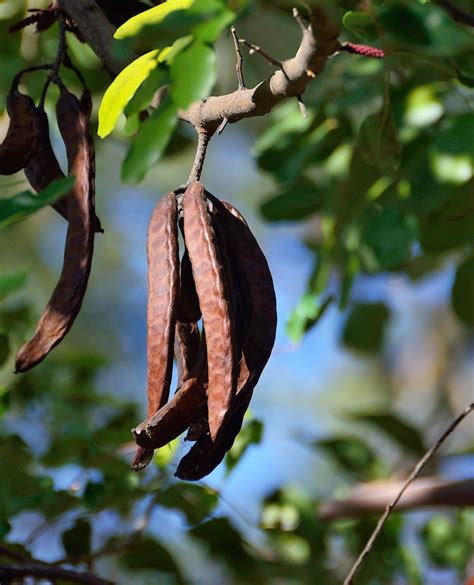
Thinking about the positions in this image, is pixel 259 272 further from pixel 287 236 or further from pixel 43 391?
pixel 287 236

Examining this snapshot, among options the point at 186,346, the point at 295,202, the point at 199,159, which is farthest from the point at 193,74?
the point at 295,202

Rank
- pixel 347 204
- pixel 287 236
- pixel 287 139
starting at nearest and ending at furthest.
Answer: pixel 347 204 < pixel 287 139 < pixel 287 236

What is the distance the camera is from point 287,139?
196 cm

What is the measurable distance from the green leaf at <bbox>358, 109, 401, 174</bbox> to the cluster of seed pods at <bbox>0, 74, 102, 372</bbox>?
415mm

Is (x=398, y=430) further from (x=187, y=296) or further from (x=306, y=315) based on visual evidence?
(x=187, y=296)

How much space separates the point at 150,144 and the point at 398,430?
4.58 ft

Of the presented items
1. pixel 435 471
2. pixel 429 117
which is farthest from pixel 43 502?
pixel 435 471

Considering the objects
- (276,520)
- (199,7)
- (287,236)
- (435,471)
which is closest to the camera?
(199,7)

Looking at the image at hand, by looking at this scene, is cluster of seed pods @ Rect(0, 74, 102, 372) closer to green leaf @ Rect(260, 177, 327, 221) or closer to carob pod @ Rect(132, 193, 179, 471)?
carob pod @ Rect(132, 193, 179, 471)

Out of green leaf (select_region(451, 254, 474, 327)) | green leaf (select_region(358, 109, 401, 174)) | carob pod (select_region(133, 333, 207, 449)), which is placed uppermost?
carob pod (select_region(133, 333, 207, 449))

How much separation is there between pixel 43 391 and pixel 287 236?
2.63 meters

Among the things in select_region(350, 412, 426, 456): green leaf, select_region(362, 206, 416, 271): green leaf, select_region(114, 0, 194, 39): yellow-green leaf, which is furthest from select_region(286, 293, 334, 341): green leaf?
select_region(114, 0, 194, 39): yellow-green leaf

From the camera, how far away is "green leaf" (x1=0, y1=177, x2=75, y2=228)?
0.85 metres

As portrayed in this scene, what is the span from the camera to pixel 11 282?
114 cm
